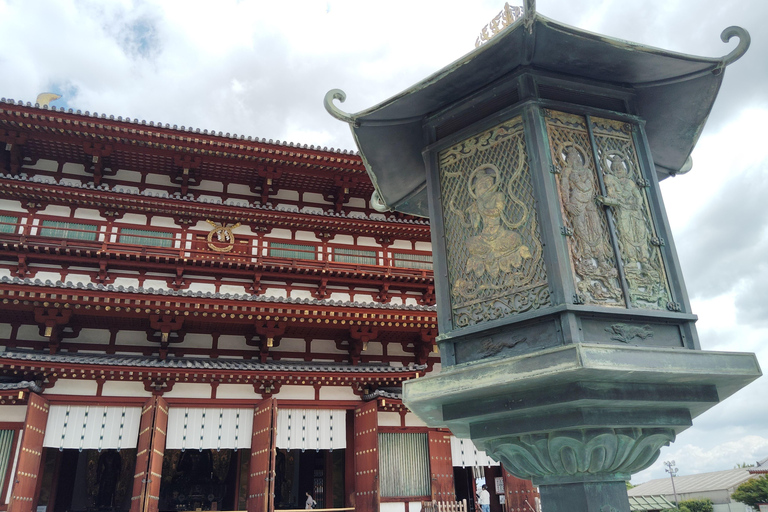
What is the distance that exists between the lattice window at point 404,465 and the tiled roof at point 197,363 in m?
1.73

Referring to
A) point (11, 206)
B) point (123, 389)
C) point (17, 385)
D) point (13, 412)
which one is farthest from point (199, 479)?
point (11, 206)

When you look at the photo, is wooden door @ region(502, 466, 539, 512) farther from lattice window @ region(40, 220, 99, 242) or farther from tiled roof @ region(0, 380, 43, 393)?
lattice window @ region(40, 220, 99, 242)

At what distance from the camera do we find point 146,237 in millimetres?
15555

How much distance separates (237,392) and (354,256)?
226 inches

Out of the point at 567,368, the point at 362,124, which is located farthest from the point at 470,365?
the point at 362,124

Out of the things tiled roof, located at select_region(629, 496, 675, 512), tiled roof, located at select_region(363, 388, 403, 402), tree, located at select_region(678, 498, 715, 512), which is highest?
tiled roof, located at select_region(363, 388, 403, 402)

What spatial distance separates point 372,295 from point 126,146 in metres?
8.29

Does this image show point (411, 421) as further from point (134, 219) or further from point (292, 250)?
point (134, 219)

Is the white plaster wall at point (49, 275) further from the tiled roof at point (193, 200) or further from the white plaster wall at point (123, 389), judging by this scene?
the white plaster wall at point (123, 389)

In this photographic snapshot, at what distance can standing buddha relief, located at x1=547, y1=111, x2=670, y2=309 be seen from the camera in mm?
3266

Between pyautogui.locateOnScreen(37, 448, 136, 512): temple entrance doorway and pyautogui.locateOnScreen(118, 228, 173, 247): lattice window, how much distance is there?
5901 millimetres

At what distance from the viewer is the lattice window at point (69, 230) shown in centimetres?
1502

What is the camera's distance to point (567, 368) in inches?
108

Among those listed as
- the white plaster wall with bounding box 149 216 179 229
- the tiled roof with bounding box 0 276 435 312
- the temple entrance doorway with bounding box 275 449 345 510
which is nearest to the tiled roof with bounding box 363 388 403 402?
the tiled roof with bounding box 0 276 435 312
